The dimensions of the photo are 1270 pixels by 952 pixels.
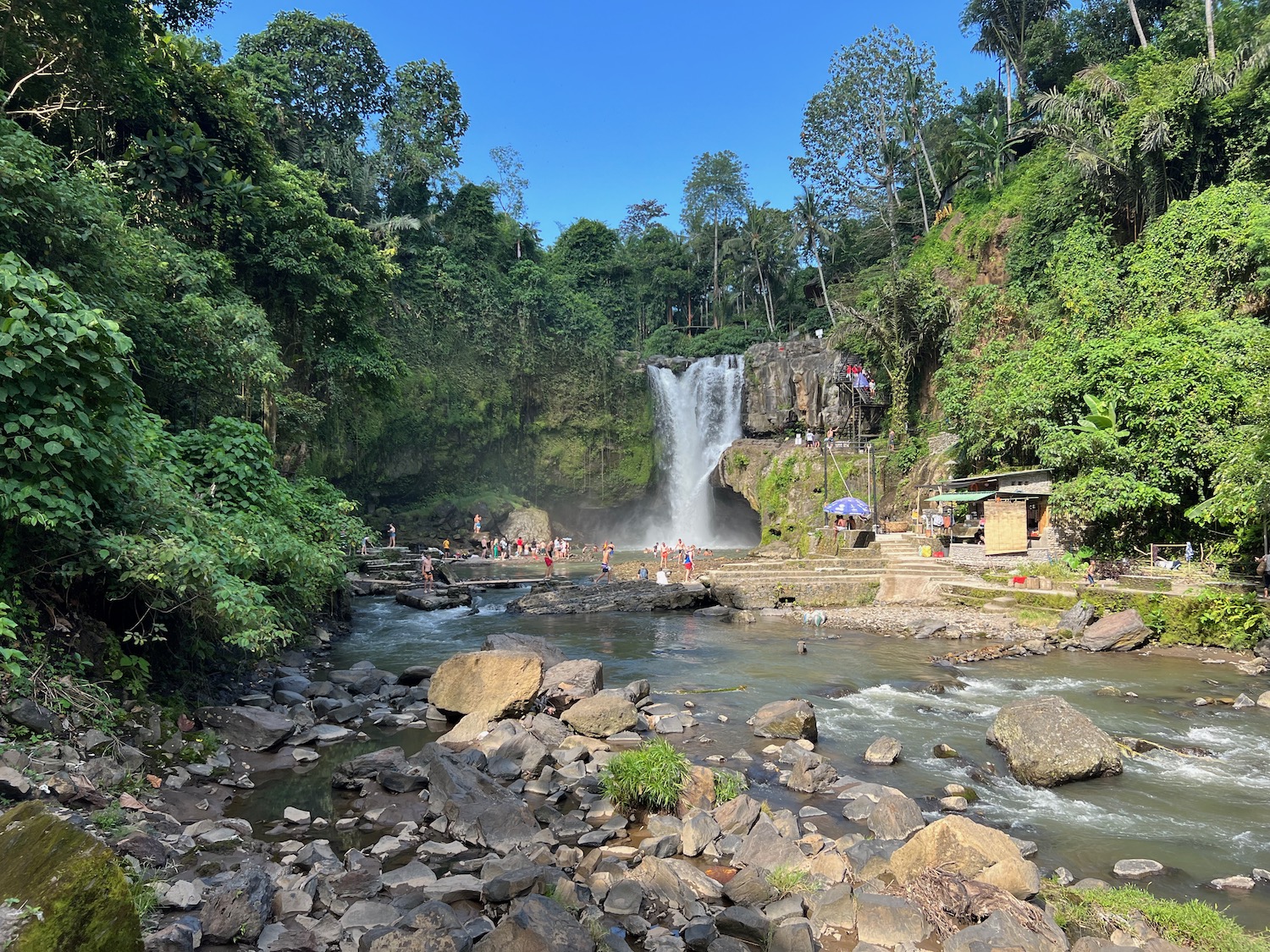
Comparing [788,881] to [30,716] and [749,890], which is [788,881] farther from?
[30,716]

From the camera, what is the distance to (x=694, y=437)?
4319 centimetres

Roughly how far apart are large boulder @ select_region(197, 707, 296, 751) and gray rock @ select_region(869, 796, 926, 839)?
704 cm

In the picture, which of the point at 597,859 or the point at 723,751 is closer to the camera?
the point at 597,859

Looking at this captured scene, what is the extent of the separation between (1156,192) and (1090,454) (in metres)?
11.2

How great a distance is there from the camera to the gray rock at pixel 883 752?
868cm

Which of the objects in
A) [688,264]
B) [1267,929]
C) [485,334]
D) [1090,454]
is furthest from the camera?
[688,264]

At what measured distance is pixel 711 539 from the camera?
4238 cm

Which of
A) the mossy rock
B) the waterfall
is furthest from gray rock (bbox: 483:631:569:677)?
the waterfall

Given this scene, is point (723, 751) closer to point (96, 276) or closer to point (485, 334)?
point (96, 276)

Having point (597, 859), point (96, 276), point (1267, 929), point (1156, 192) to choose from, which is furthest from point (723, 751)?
point (1156, 192)

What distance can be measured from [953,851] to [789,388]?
35.4m

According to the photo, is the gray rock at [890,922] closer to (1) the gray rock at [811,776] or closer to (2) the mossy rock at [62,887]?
(1) the gray rock at [811,776]

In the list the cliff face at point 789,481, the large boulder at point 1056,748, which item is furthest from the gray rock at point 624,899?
the cliff face at point 789,481

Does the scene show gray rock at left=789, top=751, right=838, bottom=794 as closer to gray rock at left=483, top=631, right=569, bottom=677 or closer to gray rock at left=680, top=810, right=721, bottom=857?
gray rock at left=680, top=810, right=721, bottom=857
